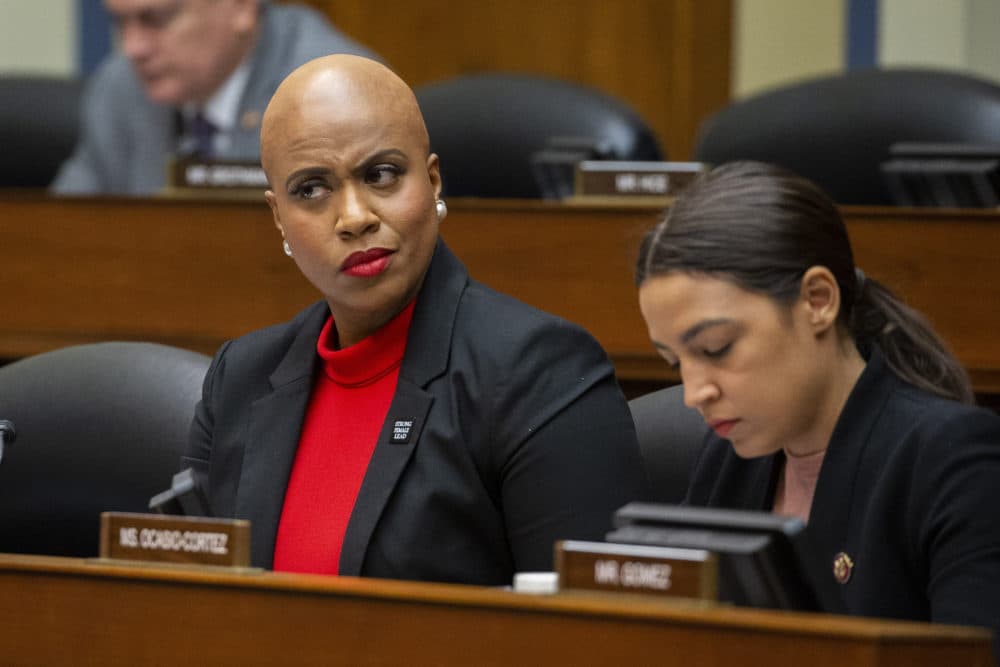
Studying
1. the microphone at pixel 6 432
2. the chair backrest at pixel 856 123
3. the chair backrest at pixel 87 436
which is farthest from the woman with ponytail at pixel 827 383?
the chair backrest at pixel 856 123

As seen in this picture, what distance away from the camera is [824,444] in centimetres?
164

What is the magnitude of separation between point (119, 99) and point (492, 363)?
2.49 metres

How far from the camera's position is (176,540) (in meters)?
1.31

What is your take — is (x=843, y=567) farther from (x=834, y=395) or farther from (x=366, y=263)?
(x=366, y=263)

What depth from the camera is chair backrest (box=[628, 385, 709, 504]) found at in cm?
190

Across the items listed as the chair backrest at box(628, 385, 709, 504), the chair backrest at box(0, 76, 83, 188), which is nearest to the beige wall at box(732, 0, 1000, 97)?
the chair backrest at box(0, 76, 83, 188)

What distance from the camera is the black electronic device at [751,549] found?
3.72ft

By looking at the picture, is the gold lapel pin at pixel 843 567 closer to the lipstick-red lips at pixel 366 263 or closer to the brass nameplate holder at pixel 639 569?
the brass nameplate holder at pixel 639 569

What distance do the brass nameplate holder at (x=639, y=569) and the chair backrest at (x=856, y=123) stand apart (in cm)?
216

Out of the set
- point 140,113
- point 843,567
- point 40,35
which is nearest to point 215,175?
point 140,113

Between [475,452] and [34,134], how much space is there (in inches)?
113

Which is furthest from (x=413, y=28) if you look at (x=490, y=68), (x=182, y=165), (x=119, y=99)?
(x=182, y=165)

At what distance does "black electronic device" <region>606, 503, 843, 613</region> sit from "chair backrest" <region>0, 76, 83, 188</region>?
331 cm

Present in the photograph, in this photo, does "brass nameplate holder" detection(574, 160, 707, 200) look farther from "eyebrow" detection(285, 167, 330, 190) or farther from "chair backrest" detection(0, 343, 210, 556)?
"eyebrow" detection(285, 167, 330, 190)
